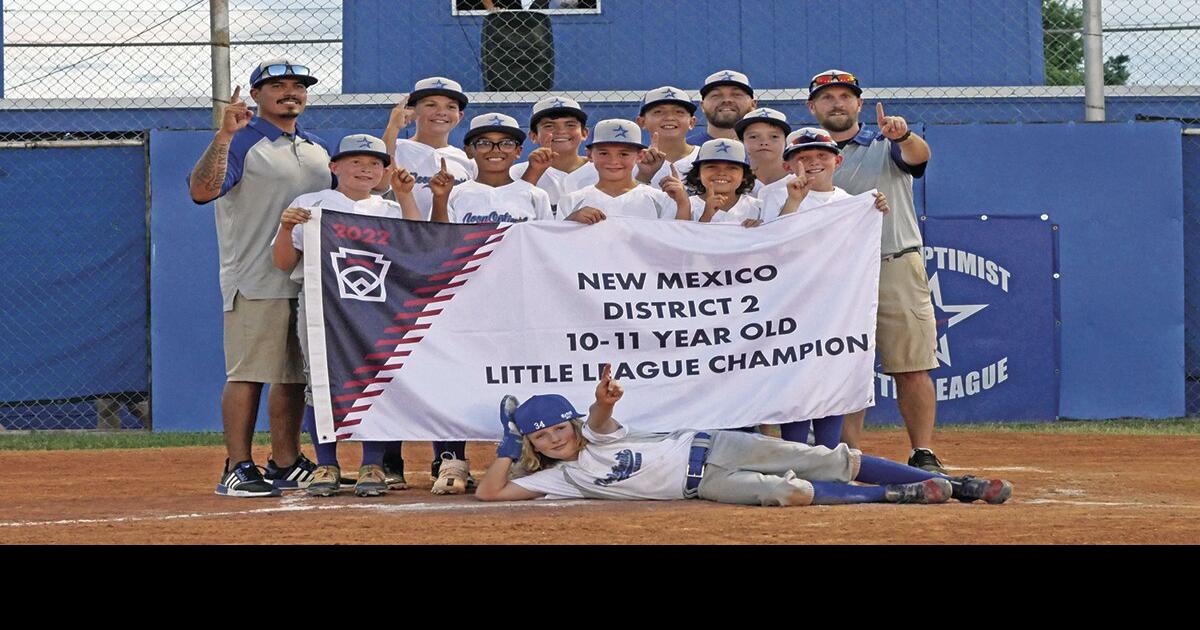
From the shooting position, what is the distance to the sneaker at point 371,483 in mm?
7023

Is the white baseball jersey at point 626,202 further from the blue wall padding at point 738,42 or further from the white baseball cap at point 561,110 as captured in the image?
the blue wall padding at point 738,42

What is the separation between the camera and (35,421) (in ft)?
37.8

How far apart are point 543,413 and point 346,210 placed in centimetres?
157

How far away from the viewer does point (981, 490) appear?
636 cm

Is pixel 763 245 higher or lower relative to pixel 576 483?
higher

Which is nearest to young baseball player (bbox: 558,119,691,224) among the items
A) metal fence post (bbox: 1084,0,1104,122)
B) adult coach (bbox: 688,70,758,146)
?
adult coach (bbox: 688,70,758,146)

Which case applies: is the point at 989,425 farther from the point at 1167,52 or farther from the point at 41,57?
the point at 41,57

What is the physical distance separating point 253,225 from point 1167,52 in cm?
864

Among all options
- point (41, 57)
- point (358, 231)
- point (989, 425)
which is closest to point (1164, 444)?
point (989, 425)

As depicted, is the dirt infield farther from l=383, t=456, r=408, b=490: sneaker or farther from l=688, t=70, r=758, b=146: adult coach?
l=688, t=70, r=758, b=146: adult coach

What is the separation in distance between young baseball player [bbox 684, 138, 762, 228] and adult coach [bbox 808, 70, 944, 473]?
686 mm

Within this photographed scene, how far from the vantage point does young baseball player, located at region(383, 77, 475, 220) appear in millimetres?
7848

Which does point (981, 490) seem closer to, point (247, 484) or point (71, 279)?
point (247, 484)

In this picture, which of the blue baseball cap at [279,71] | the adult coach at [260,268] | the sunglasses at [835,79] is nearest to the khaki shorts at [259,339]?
the adult coach at [260,268]
